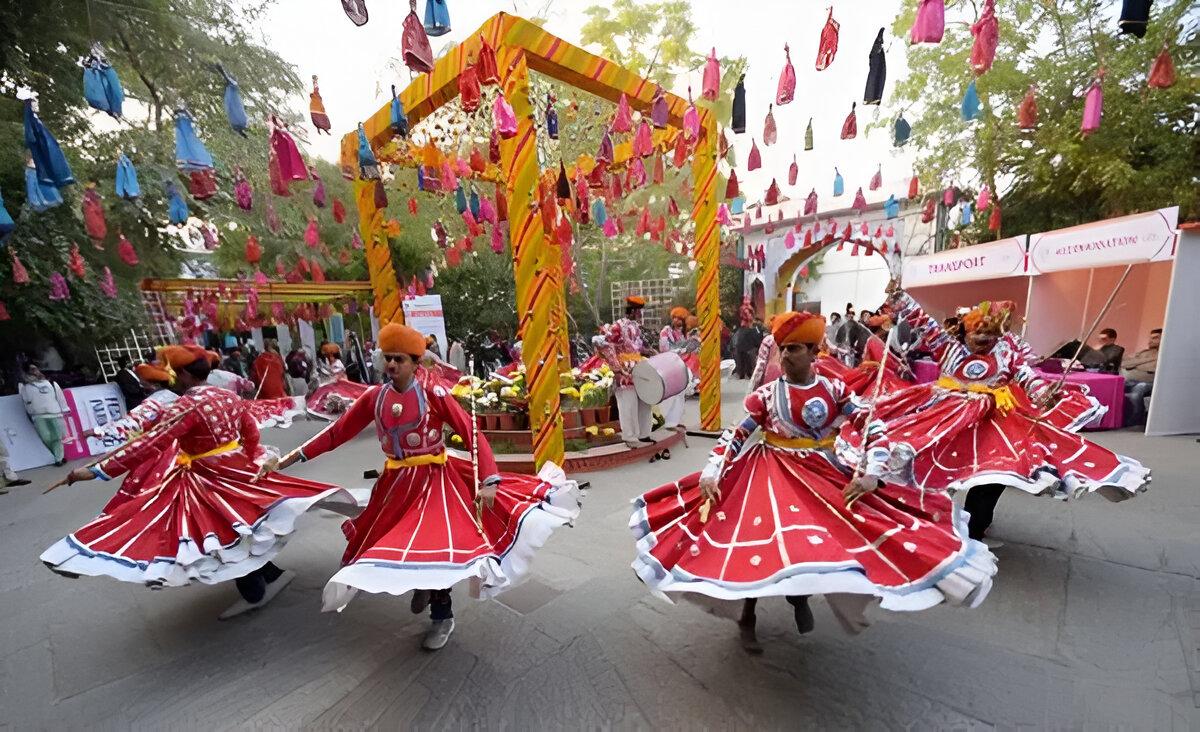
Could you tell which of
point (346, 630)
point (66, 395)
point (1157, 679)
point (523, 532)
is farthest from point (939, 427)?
point (66, 395)

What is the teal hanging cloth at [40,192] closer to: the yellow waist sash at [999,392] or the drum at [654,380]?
the drum at [654,380]

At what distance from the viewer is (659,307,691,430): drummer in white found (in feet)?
27.7

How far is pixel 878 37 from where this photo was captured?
490 centimetres

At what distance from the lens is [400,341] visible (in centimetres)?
299

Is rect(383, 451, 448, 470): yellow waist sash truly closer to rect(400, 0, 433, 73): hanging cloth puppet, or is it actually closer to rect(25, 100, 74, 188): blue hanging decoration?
rect(400, 0, 433, 73): hanging cloth puppet

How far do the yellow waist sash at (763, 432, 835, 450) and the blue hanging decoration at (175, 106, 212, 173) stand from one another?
216 inches

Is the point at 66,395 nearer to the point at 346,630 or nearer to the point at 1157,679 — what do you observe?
the point at 346,630

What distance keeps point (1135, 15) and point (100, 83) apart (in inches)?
312

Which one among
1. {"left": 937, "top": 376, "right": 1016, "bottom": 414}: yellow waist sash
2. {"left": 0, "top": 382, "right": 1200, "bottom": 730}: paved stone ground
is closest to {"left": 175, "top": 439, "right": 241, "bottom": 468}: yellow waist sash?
{"left": 0, "top": 382, "right": 1200, "bottom": 730}: paved stone ground

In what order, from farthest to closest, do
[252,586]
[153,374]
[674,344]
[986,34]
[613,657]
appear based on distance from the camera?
[674,344] → [986,34] → [252,586] → [153,374] → [613,657]

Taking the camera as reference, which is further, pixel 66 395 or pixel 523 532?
pixel 66 395

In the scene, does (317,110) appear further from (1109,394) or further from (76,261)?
A: (1109,394)

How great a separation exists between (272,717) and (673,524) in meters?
2.26

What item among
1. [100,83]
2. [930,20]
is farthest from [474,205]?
[930,20]
